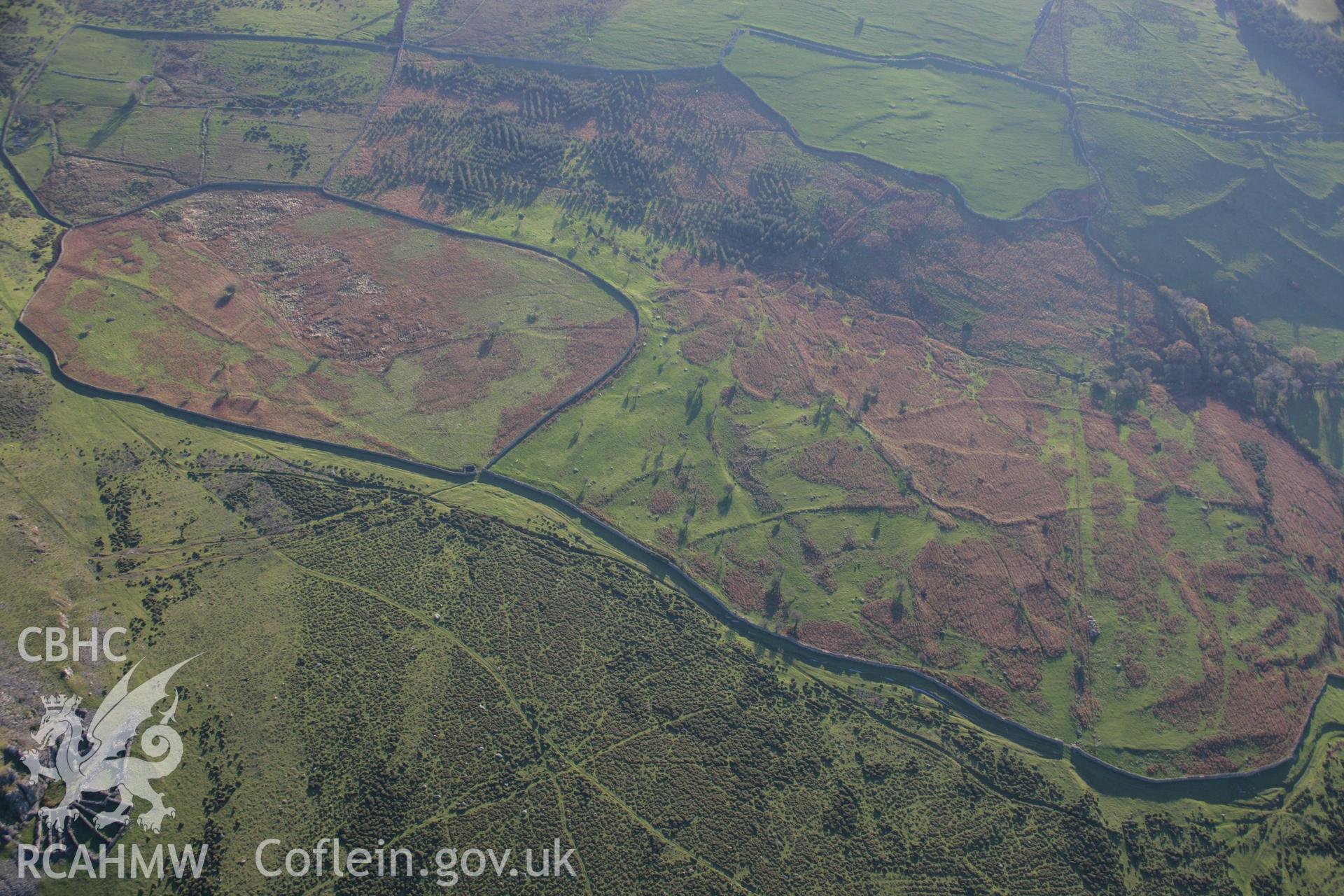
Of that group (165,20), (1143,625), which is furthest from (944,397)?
(165,20)

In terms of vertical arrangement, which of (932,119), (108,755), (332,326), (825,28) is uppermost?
(825,28)

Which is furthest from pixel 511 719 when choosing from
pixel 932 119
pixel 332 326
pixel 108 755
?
pixel 932 119

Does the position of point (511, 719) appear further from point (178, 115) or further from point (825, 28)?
point (825, 28)

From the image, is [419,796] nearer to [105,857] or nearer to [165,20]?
[105,857]

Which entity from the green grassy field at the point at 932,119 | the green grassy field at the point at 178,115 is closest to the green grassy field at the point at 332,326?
the green grassy field at the point at 178,115

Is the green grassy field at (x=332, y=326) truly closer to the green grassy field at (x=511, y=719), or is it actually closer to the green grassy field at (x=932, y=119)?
the green grassy field at (x=511, y=719)

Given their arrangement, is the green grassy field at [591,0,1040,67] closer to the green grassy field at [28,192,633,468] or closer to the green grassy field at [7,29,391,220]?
the green grassy field at [7,29,391,220]
